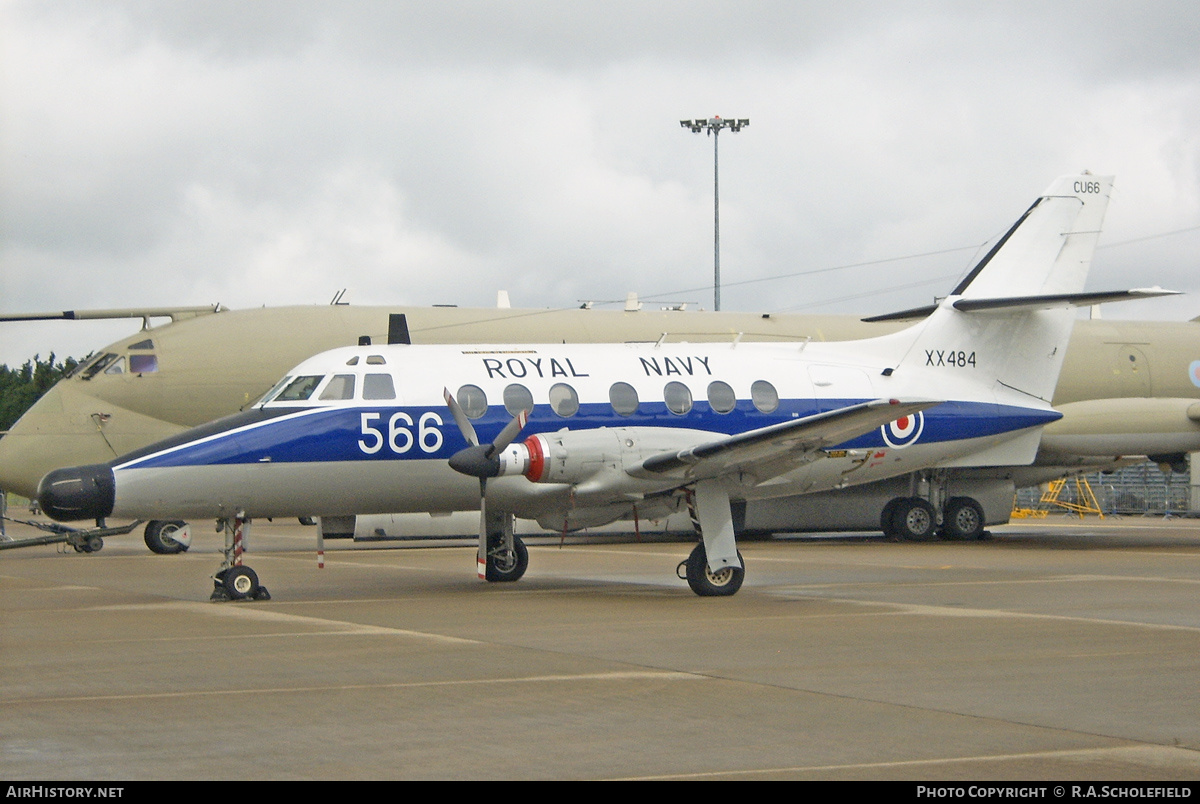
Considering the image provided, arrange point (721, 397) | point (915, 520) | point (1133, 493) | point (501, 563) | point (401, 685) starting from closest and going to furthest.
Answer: point (401, 685) < point (721, 397) < point (501, 563) < point (915, 520) < point (1133, 493)

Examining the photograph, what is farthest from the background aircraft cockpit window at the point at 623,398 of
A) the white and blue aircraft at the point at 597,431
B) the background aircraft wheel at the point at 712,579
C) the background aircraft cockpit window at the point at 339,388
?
the background aircraft cockpit window at the point at 339,388

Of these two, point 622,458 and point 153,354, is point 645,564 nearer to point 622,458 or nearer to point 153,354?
point 622,458

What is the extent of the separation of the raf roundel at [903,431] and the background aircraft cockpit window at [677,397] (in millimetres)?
2755

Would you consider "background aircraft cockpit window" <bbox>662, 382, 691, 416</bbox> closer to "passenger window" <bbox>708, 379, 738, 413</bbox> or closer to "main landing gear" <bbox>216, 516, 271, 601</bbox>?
"passenger window" <bbox>708, 379, 738, 413</bbox>

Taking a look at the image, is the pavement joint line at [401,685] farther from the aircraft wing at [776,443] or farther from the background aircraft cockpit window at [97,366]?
the background aircraft cockpit window at [97,366]

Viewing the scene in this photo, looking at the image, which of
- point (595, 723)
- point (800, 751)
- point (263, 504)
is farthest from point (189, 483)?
point (800, 751)

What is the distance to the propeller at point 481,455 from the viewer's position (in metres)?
14.5

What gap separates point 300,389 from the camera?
51.5ft

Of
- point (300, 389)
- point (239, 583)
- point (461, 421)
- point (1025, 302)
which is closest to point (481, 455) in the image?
point (461, 421)

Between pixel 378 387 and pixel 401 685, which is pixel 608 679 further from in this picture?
pixel 378 387

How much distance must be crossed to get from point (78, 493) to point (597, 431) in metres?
5.61

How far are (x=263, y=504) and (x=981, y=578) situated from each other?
956 centimetres

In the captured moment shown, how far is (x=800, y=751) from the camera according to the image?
6973 mm

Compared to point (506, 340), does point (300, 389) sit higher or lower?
lower
